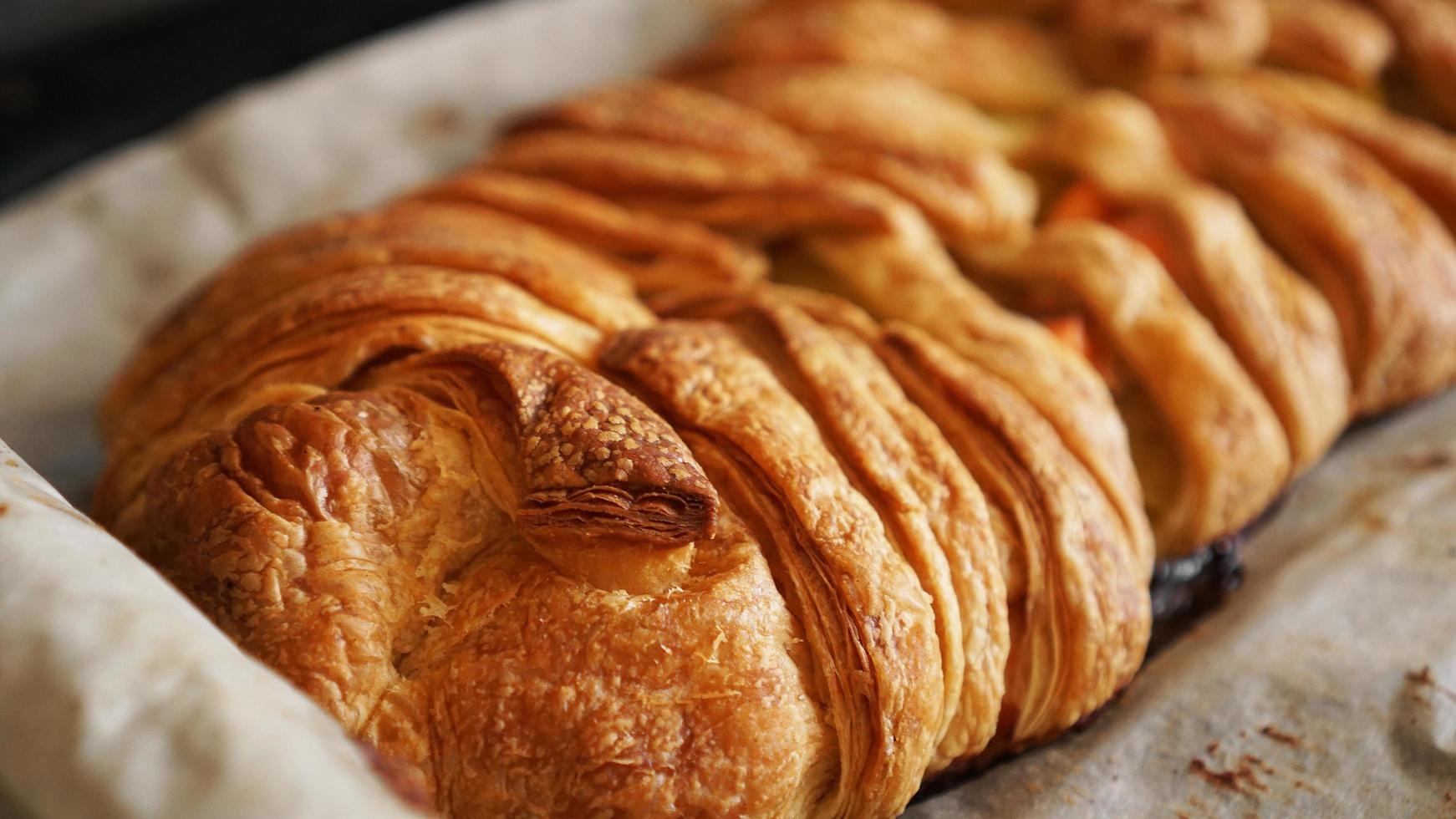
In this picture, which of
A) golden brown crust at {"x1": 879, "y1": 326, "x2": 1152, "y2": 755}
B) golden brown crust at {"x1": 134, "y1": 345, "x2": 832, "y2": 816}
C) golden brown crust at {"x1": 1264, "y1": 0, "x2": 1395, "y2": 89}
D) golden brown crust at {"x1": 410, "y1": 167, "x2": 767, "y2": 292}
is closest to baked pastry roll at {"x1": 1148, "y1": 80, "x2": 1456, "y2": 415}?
golden brown crust at {"x1": 1264, "y1": 0, "x2": 1395, "y2": 89}

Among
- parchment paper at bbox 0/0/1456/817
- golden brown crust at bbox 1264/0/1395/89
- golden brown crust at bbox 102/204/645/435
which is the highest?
golden brown crust at bbox 102/204/645/435

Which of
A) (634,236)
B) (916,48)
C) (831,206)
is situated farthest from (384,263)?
(916,48)

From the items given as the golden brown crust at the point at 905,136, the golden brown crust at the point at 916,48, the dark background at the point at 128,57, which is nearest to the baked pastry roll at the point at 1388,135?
the golden brown crust at the point at 916,48

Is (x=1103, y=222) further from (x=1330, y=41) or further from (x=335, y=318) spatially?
(x=335, y=318)

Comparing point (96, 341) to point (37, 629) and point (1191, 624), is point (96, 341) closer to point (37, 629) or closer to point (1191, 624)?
point (37, 629)

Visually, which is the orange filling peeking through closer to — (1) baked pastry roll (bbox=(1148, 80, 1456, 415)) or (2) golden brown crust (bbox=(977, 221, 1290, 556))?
(2) golden brown crust (bbox=(977, 221, 1290, 556))

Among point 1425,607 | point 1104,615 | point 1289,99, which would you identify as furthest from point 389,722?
point 1289,99

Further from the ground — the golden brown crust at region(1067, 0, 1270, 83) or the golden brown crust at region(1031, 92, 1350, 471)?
the golden brown crust at region(1067, 0, 1270, 83)
